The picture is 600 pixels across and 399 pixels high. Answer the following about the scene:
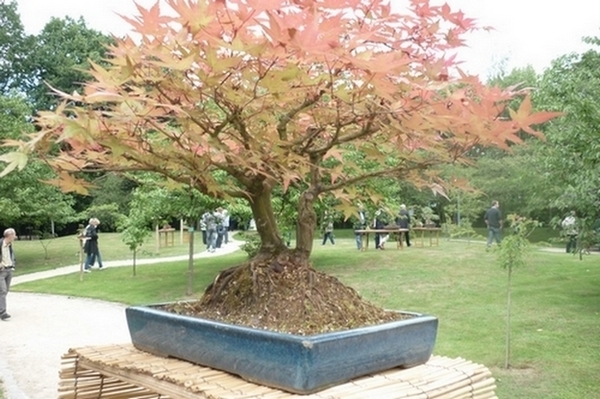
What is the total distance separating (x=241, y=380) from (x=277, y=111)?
79 centimetres

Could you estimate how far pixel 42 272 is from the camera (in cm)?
1508

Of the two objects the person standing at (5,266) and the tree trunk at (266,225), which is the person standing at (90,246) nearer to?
the person standing at (5,266)

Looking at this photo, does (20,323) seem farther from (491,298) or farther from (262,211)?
(262,211)

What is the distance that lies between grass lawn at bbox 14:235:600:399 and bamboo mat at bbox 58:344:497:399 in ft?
11.3

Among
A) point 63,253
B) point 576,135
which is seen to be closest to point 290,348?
point 576,135

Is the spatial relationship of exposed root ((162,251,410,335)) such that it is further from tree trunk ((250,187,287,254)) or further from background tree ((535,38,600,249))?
background tree ((535,38,600,249))

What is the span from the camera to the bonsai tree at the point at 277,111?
1479 millimetres

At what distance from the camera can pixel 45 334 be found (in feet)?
25.3

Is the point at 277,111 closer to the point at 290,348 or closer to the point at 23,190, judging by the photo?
the point at 290,348

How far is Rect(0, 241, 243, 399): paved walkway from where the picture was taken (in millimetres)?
5473

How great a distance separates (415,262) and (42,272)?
29.4 ft

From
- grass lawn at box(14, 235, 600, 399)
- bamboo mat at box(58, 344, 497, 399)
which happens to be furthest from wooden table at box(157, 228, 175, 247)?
bamboo mat at box(58, 344, 497, 399)

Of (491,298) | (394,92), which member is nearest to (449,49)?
(394,92)

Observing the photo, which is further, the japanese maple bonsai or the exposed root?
the exposed root
